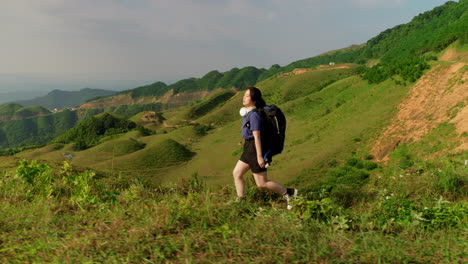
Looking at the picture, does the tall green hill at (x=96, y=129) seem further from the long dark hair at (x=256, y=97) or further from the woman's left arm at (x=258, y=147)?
the woman's left arm at (x=258, y=147)

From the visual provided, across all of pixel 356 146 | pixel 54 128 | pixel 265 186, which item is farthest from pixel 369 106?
pixel 54 128

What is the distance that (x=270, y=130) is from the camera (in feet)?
12.0

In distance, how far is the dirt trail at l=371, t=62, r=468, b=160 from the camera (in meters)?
12.1

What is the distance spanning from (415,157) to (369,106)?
8586mm

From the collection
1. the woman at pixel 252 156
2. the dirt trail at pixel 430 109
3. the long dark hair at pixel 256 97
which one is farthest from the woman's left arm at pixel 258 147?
the dirt trail at pixel 430 109

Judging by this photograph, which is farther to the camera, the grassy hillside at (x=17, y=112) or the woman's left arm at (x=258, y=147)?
the grassy hillside at (x=17, y=112)

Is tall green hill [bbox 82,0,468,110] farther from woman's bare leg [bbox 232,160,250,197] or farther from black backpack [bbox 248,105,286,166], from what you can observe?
woman's bare leg [bbox 232,160,250,197]

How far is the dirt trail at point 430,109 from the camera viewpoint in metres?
12.1

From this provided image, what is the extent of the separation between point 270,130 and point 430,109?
14.0 metres

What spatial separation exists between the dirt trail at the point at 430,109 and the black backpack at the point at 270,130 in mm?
10580

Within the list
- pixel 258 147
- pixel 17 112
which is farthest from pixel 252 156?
pixel 17 112

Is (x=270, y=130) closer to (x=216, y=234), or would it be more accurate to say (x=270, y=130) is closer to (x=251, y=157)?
(x=251, y=157)

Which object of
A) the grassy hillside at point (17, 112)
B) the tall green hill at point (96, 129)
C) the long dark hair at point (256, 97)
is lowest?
the tall green hill at point (96, 129)

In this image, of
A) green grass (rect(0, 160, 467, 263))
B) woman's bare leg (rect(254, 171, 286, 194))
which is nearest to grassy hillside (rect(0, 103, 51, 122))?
green grass (rect(0, 160, 467, 263))
